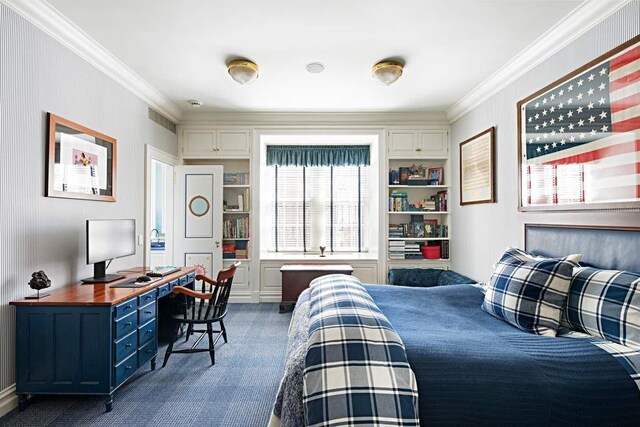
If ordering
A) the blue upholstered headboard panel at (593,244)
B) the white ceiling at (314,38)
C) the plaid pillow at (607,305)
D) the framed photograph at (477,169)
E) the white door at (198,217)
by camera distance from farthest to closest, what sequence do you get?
the white door at (198,217) → the framed photograph at (477,169) → the white ceiling at (314,38) → the blue upholstered headboard panel at (593,244) → the plaid pillow at (607,305)

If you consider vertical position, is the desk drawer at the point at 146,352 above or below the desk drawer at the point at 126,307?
below

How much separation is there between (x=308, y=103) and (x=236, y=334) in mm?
2966

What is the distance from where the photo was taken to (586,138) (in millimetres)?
2271

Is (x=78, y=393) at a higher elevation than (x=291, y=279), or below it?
below

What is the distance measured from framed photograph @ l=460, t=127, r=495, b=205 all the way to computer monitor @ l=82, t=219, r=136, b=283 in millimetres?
3767

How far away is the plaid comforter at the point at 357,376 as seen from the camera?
122 cm

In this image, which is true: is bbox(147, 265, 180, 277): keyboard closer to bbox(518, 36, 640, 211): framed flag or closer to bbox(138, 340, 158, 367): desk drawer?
bbox(138, 340, 158, 367): desk drawer

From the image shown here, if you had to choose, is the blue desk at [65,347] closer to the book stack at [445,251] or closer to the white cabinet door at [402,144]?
the white cabinet door at [402,144]

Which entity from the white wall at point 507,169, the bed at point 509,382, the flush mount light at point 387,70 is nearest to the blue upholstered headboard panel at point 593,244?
the white wall at point 507,169

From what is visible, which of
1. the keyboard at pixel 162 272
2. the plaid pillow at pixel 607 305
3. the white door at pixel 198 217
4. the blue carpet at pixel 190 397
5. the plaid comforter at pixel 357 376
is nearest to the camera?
the plaid comforter at pixel 357 376

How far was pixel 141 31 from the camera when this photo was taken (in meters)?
2.59

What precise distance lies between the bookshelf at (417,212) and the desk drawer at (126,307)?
3.27 m

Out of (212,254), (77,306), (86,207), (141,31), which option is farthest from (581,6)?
(212,254)

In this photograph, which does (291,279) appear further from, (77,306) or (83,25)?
(83,25)
